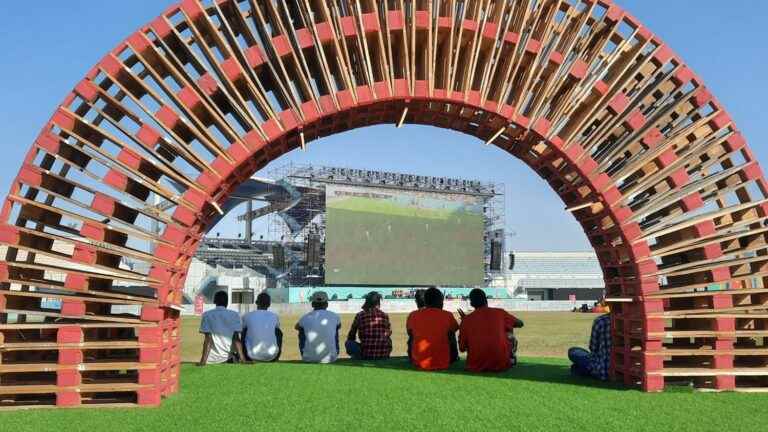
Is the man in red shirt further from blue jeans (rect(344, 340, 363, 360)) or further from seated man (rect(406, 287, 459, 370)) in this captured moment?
blue jeans (rect(344, 340, 363, 360))

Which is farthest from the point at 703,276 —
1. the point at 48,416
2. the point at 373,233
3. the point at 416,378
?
the point at 373,233

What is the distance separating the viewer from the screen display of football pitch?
182 feet

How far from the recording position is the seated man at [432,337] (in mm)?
10234

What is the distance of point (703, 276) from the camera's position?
8.66 meters

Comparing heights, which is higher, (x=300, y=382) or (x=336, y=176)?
(x=336, y=176)

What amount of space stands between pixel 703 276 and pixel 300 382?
5451mm

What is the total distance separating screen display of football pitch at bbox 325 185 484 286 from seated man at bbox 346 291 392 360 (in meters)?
42.7

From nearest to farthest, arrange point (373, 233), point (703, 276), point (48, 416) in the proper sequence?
point (48, 416), point (703, 276), point (373, 233)

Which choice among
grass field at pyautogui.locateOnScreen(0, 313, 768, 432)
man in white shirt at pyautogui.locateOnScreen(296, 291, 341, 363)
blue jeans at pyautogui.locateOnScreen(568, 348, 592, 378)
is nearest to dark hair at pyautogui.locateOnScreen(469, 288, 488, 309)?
grass field at pyautogui.locateOnScreen(0, 313, 768, 432)

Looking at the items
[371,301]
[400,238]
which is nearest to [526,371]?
[371,301]

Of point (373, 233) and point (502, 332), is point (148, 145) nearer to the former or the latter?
point (502, 332)

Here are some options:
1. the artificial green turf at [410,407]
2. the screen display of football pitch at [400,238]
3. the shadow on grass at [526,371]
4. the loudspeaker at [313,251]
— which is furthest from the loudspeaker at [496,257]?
the artificial green turf at [410,407]

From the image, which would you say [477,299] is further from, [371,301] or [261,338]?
[261,338]

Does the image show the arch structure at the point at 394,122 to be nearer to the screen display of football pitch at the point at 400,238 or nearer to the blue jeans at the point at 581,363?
the blue jeans at the point at 581,363
